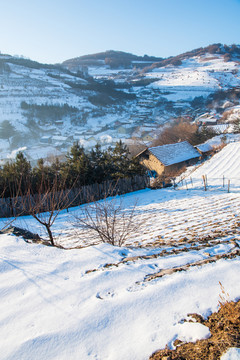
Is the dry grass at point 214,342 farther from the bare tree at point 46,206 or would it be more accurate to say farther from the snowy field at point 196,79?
the snowy field at point 196,79

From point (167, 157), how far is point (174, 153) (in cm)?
156

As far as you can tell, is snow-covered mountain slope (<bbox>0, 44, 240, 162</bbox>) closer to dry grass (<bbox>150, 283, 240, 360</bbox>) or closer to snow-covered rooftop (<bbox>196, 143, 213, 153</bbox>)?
snow-covered rooftop (<bbox>196, 143, 213, 153</bbox>)

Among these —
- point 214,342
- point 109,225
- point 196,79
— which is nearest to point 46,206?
point 109,225

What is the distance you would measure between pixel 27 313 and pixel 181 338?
5.50 ft

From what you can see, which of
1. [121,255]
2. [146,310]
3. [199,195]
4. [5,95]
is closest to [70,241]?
[121,255]

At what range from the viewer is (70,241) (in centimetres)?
607

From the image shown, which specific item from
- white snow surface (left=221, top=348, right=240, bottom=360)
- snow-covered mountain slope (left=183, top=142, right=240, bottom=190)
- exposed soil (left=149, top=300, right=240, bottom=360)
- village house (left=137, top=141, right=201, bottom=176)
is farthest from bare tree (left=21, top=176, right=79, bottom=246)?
village house (left=137, top=141, right=201, bottom=176)

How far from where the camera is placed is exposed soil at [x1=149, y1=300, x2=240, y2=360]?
1.59m

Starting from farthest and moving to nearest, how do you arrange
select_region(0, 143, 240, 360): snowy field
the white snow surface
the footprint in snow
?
the footprint in snow → select_region(0, 143, 240, 360): snowy field → the white snow surface

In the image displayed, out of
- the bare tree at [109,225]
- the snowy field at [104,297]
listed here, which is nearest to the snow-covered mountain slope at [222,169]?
the bare tree at [109,225]

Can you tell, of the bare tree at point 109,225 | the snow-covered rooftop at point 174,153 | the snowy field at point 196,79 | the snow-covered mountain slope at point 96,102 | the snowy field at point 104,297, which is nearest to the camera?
the snowy field at point 104,297

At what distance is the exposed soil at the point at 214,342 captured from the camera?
1586 mm

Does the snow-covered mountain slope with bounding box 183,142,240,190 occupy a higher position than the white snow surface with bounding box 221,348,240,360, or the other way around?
the white snow surface with bounding box 221,348,240,360

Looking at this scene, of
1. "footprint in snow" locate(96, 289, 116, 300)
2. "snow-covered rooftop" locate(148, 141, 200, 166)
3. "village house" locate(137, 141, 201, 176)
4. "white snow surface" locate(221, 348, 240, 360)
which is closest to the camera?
"white snow surface" locate(221, 348, 240, 360)
